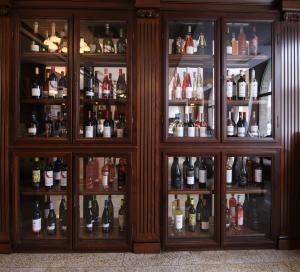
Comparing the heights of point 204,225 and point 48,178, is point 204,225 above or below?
below

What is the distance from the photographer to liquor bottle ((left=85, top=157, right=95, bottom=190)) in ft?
8.35

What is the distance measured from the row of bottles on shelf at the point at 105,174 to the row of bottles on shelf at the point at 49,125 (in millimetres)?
377

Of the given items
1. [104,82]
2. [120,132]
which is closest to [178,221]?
[120,132]

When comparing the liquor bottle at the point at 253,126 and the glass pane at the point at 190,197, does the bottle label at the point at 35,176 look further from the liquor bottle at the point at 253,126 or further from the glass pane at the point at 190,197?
the liquor bottle at the point at 253,126

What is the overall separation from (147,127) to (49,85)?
99 centimetres

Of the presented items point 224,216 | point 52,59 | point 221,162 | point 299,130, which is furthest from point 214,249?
point 52,59

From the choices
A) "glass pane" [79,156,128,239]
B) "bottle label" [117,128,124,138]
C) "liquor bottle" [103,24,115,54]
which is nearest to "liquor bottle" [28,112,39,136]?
"glass pane" [79,156,128,239]

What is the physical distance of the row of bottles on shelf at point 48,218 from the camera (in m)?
2.54

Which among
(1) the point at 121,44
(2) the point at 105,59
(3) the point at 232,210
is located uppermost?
(1) the point at 121,44

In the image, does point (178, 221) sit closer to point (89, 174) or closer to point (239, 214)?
point (239, 214)

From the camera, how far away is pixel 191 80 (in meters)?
2.70

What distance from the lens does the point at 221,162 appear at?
250 cm

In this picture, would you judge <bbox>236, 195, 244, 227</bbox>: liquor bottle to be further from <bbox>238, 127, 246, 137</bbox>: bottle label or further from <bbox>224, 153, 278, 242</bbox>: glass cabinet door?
<bbox>238, 127, 246, 137</bbox>: bottle label

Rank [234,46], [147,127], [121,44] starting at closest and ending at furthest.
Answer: [147,127], [121,44], [234,46]
